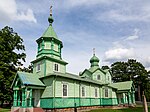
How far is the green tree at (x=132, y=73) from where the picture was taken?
56.4 metres

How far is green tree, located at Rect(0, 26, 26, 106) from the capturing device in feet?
94.5

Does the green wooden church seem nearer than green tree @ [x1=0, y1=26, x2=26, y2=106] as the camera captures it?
Yes

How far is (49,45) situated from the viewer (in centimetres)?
2258

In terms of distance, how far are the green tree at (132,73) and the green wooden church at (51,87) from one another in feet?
103

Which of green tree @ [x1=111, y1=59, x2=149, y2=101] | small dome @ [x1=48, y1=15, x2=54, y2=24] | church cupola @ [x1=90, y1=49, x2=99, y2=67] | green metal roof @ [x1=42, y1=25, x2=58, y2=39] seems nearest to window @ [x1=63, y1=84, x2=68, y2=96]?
green metal roof @ [x1=42, y1=25, x2=58, y2=39]

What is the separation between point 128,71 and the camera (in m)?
60.5

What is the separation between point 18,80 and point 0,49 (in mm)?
12210

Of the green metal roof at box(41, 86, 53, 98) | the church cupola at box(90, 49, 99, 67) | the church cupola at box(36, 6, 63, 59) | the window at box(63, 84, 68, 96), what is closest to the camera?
the green metal roof at box(41, 86, 53, 98)

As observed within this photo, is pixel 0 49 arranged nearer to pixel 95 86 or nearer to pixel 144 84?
pixel 95 86

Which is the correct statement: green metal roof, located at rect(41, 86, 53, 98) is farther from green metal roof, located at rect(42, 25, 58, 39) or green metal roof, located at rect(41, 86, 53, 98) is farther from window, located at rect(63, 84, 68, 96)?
green metal roof, located at rect(42, 25, 58, 39)

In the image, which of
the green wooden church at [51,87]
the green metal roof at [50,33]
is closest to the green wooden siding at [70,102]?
the green wooden church at [51,87]

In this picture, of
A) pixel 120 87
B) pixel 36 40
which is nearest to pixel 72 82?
pixel 36 40

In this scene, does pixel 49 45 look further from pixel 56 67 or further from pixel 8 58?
pixel 8 58

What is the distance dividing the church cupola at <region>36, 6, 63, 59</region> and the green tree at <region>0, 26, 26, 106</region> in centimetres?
924
